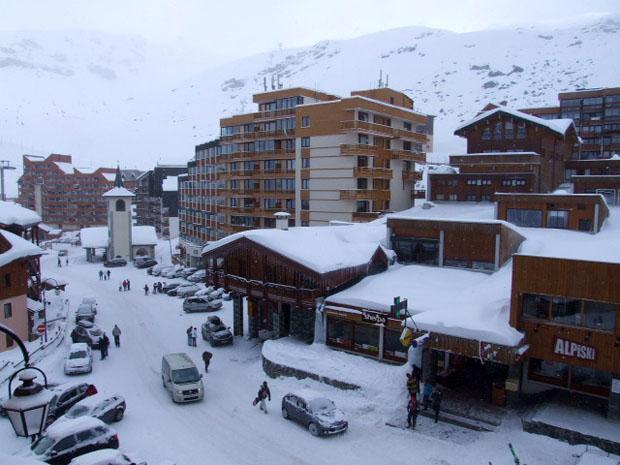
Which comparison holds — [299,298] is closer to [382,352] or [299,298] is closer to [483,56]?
[382,352]

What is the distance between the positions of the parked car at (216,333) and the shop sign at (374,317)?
11609 mm

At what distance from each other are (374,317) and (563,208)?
60.2 ft

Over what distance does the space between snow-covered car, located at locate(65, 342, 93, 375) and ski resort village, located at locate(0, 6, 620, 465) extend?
0.19 m

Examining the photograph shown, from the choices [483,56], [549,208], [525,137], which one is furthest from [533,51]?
[549,208]

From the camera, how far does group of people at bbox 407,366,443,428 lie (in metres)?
22.0

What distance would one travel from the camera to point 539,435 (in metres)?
20.4

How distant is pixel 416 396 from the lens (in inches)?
912

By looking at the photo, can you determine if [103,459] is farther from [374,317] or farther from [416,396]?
[374,317]

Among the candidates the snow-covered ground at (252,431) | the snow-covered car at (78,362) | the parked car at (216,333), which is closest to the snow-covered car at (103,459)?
the snow-covered ground at (252,431)

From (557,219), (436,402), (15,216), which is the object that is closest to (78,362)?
(436,402)

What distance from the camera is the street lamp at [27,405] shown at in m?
8.04

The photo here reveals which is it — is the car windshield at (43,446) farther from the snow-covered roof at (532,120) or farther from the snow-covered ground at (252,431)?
the snow-covered roof at (532,120)

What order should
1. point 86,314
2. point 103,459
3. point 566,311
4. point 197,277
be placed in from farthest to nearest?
point 197,277, point 86,314, point 566,311, point 103,459

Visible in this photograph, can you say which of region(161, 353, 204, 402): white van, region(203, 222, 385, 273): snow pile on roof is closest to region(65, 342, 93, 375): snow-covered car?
region(161, 353, 204, 402): white van
